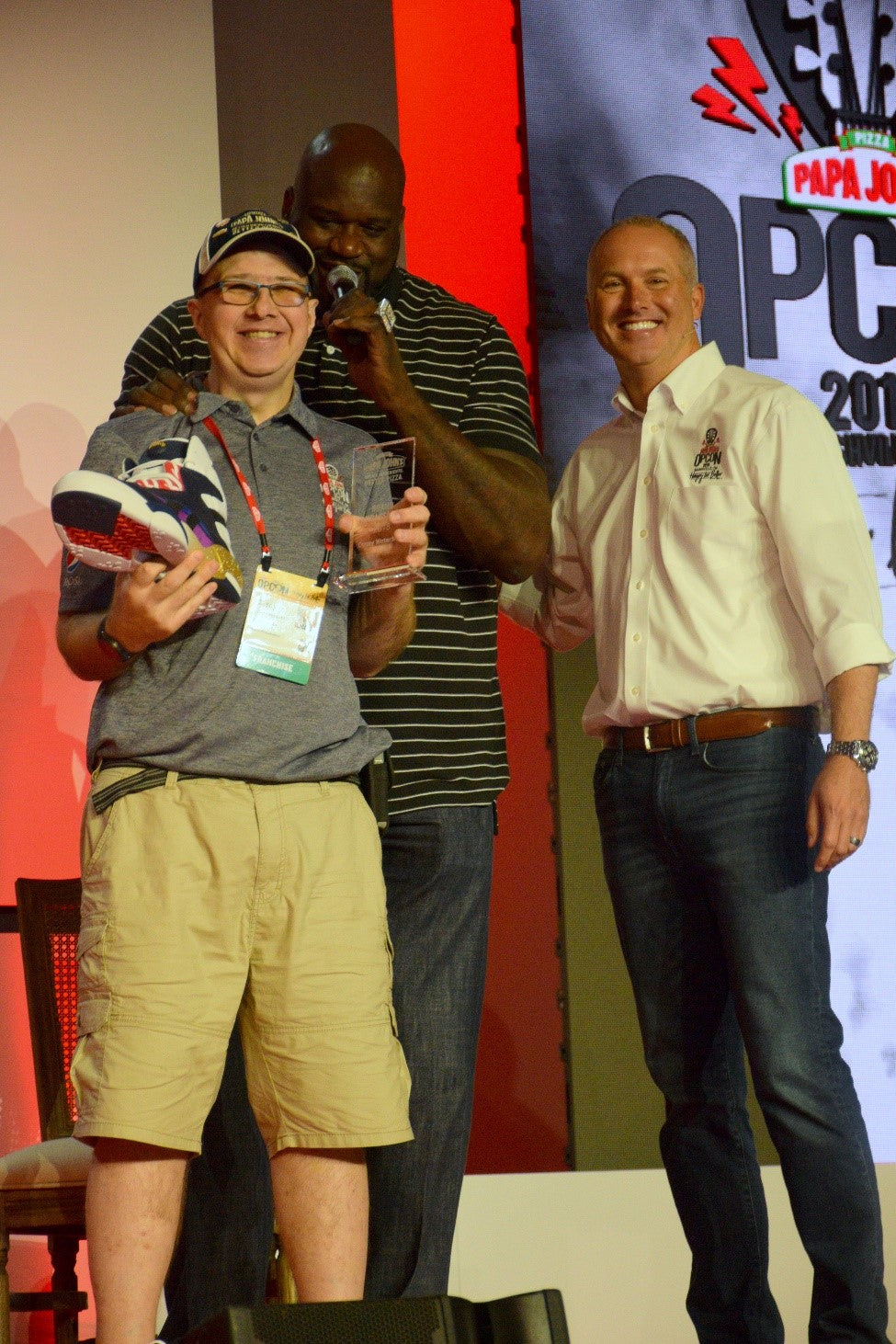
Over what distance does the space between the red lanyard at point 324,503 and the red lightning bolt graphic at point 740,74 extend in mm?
2063

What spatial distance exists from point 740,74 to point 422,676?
216 centimetres

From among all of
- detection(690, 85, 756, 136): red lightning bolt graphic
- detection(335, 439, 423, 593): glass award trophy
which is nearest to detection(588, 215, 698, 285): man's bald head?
detection(335, 439, 423, 593): glass award trophy

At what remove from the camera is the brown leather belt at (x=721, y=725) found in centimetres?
234

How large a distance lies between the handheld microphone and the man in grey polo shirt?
6.0 inches

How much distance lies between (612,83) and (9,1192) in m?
2.82

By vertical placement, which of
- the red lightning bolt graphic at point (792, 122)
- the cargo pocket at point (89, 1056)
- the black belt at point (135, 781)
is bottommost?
the cargo pocket at point (89, 1056)

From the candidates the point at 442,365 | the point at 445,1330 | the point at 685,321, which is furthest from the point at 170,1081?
the point at 685,321

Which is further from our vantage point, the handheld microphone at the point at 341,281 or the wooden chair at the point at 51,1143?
the wooden chair at the point at 51,1143

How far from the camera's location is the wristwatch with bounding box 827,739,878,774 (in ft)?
7.39

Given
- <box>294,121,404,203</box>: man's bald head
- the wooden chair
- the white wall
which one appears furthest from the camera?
the white wall

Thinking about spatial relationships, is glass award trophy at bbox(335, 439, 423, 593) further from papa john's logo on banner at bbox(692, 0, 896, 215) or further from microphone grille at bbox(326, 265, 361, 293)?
papa john's logo on banner at bbox(692, 0, 896, 215)

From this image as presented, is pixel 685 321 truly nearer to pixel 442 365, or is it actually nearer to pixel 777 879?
pixel 442 365

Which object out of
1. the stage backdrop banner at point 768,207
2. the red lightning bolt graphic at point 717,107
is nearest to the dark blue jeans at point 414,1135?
the stage backdrop banner at point 768,207

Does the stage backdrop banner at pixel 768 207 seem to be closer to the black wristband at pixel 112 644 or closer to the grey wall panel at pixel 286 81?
the grey wall panel at pixel 286 81
